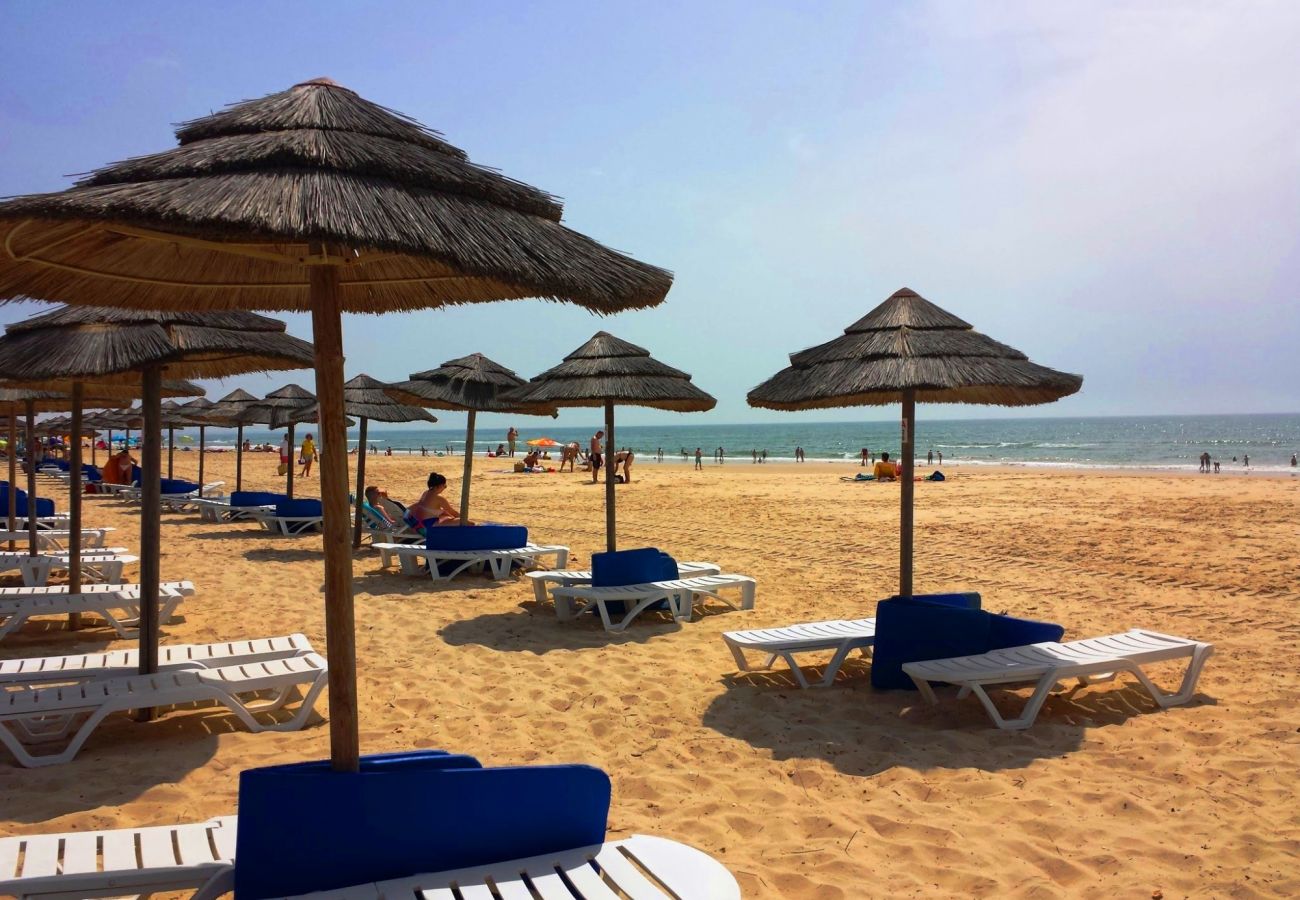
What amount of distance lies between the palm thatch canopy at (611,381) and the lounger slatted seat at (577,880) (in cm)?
529

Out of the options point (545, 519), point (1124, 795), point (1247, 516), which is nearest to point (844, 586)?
point (1124, 795)

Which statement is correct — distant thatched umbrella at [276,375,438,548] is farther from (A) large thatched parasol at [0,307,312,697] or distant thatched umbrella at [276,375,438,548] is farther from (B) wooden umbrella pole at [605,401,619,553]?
(A) large thatched parasol at [0,307,312,697]

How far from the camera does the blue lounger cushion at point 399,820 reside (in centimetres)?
244

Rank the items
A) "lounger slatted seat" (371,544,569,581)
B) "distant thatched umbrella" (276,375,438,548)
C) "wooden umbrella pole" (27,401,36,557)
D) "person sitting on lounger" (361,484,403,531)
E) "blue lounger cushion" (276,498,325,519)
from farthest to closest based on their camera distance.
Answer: "blue lounger cushion" (276,498,325,519) < "distant thatched umbrella" (276,375,438,548) < "person sitting on lounger" (361,484,403,531) < "wooden umbrella pole" (27,401,36,557) < "lounger slatted seat" (371,544,569,581)

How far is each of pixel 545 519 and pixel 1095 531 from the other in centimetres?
928

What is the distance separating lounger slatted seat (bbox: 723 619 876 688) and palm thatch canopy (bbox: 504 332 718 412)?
8.72 feet

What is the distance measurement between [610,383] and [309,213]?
17.5 ft

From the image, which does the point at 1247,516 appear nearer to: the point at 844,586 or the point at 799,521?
the point at 799,521

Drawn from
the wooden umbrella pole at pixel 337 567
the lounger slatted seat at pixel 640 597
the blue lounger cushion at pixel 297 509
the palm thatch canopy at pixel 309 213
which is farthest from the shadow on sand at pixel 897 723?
the blue lounger cushion at pixel 297 509

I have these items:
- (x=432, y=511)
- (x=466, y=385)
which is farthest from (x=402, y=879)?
(x=432, y=511)

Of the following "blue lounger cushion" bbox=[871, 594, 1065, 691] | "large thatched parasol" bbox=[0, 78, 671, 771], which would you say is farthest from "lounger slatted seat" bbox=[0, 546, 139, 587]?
"blue lounger cushion" bbox=[871, 594, 1065, 691]

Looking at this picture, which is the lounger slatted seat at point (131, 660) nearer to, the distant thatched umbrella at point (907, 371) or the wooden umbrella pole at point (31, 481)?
the distant thatched umbrella at point (907, 371)

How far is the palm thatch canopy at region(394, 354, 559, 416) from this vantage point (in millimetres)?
9852

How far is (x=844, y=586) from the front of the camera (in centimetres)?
897
